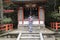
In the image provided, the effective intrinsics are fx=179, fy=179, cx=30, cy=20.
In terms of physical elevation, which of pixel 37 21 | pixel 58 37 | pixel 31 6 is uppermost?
pixel 31 6

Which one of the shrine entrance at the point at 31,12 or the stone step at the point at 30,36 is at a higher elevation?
the shrine entrance at the point at 31,12

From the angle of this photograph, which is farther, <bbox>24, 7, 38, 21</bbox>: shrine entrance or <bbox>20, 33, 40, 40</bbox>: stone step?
<bbox>24, 7, 38, 21</bbox>: shrine entrance

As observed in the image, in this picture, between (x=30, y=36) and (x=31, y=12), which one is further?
(x=31, y=12)

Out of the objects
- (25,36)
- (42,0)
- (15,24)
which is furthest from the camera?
(15,24)

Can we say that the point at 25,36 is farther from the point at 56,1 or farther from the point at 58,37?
the point at 56,1

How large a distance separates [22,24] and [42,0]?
12.6ft

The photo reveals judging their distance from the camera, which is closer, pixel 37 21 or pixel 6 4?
pixel 37 21

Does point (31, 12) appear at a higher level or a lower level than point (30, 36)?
higher

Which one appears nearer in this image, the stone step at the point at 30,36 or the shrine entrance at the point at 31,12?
the stone step at the point at 30,36

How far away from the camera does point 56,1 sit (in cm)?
2742

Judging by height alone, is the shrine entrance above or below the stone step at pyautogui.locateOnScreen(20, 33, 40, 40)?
above

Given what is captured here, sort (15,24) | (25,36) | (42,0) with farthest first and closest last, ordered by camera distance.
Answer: (15,24), (42,0), (25,36)

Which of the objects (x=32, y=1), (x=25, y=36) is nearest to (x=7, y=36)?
(x=25, y=36)

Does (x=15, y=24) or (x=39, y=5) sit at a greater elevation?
(x=39, y=5)
